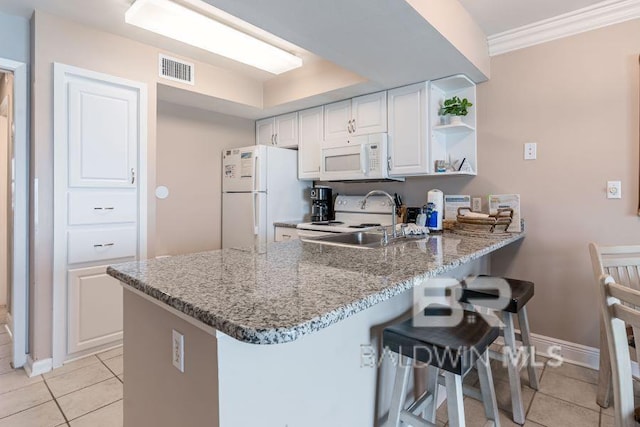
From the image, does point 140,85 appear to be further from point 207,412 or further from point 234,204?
point 207,412

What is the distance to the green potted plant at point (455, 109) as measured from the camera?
2.63 m

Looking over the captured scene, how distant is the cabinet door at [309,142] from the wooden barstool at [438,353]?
2.39 metres

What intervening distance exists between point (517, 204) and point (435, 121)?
90 centimetres

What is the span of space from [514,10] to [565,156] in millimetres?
1060

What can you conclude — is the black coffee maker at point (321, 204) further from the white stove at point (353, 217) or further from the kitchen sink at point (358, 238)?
the kitchen sink at point (358, 238)

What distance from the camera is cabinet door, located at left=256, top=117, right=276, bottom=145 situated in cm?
397

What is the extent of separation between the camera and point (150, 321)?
114cm

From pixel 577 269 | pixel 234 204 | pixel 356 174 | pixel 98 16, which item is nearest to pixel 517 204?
pixel 577 269

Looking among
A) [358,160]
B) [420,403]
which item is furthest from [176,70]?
[420,403]

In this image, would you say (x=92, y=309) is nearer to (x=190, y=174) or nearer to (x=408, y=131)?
(x=190, y=174)

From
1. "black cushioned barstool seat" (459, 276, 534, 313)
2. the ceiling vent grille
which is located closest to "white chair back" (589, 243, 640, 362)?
"black cushioned barstool seat" (459, 276, 534, 313)

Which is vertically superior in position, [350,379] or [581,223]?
[581,223]

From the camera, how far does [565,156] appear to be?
2371mm

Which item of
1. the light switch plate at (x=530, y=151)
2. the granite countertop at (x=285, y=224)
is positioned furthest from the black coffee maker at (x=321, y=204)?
the light switch plate at (x=530, y=151)
